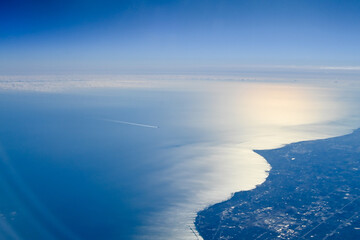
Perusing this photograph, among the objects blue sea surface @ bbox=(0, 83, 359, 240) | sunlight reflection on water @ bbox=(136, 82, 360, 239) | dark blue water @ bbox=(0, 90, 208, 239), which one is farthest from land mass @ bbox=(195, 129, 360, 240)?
dark blue water @ bbox=(0, 90, 208, 239)

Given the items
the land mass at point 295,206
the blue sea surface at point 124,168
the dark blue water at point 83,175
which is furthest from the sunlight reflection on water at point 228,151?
the dark blue water at point 83,175

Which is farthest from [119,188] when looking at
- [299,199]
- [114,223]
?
[299,199]

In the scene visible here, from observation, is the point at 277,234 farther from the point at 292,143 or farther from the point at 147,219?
the point at 292,143

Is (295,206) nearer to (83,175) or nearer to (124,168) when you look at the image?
(124,168)

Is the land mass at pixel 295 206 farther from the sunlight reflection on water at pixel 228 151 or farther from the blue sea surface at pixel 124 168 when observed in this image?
the blue sea surface at pixel 124 168

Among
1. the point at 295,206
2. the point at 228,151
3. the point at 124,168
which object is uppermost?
the point at 228,151

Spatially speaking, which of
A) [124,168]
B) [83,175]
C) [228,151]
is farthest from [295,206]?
[83,175]

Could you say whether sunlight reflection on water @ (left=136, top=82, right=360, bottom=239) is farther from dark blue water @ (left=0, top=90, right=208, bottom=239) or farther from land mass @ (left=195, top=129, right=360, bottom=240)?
dark blue water @ (left=0, top=90, right=208, bottom=239)
